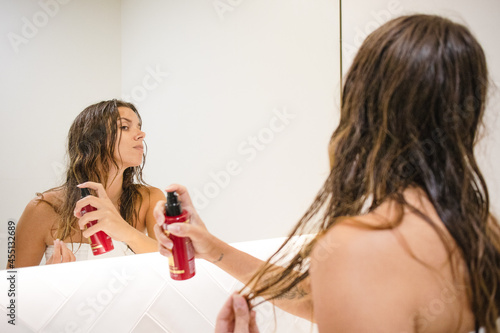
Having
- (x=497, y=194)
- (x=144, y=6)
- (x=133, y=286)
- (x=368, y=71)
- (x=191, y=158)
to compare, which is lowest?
(x=133, y=286)

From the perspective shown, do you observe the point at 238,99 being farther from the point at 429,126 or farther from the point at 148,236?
the point at 429,126

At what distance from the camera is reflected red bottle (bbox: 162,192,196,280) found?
824 millimetres

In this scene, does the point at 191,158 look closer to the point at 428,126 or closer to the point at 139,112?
the point at 139,112

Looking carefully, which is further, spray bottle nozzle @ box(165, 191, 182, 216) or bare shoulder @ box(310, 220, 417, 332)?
spray bottle nozzle @ box(165, 191, 182, 216)

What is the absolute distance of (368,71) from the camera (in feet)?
2.08

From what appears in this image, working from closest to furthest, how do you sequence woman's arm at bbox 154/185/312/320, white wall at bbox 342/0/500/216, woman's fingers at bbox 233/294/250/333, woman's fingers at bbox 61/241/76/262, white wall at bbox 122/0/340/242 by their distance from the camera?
woman's fingers at bbox 233/294/250/333 → woman's arm at bbox 154/185/312/320 → woman's fingers at bbox 61/241/76/262 → white wall at bbox 122/0/340/242 → white wall at bbox 342/0/500/216

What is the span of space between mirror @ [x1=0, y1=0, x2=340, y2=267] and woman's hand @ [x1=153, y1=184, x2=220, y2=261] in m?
0.17

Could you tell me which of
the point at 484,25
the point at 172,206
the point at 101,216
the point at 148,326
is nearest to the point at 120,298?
the point at 148,326

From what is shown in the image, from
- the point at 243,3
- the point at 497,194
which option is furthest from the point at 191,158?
the point at 497,194

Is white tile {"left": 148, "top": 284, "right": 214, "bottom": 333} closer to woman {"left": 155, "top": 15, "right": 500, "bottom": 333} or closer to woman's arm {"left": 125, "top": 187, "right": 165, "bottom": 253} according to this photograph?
woman's arm {"left": 125, "top": 187, "right": 165, "bottom": 253}

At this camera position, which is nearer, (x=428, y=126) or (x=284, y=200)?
(x=428, y=126)

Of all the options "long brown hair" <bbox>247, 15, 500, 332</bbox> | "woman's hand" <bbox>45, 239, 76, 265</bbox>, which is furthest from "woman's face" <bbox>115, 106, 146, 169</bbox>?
"long brown hair" <bbox>247, 15, 500, 332</bbox>

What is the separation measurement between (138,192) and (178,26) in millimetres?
475

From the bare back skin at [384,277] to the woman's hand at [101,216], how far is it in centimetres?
59
